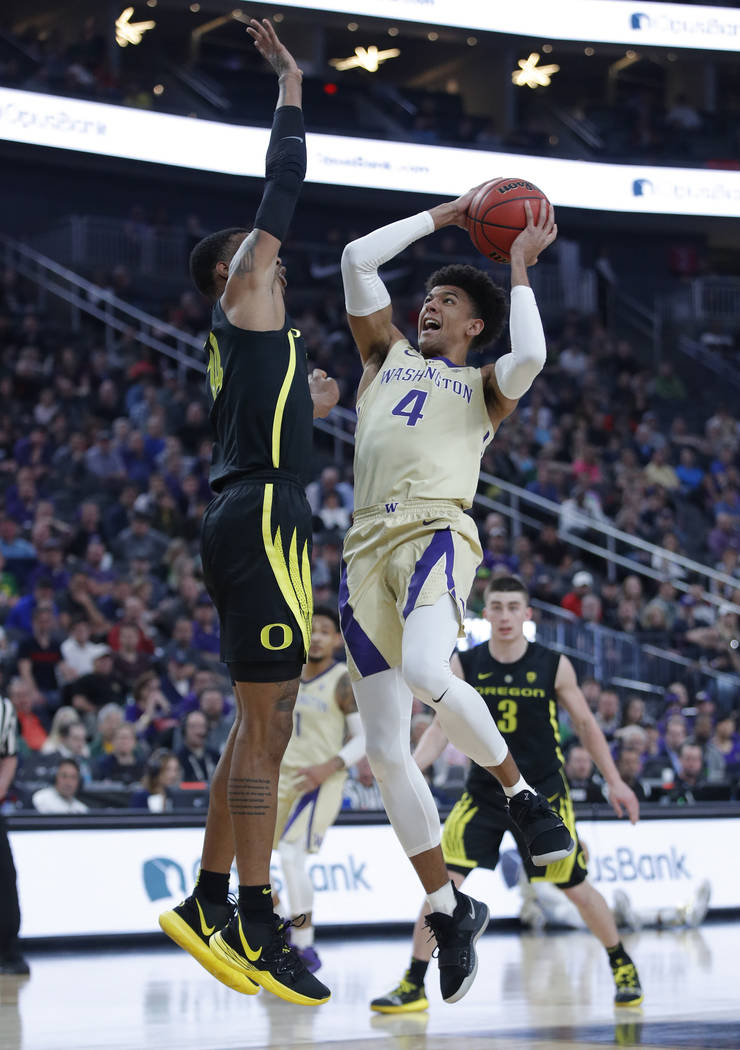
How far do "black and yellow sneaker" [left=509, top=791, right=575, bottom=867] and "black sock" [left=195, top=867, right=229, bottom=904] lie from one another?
3.58ft

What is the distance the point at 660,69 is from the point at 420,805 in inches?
1036

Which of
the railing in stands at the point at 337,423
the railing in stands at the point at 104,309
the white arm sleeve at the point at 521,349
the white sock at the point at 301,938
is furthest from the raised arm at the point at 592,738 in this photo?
the railing in stands at the point at 104,309

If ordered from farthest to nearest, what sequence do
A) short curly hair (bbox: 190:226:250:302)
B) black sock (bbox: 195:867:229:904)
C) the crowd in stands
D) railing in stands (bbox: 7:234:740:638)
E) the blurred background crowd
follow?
railing in stands (bbox: 7:234:740:638) < the blurred background crowd < the crowd in stands < short curly hair (bbox: 190:226:250:302) < black sock (bbox: 195:867:229:904)

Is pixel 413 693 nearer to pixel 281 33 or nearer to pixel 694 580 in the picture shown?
pixel 694 580

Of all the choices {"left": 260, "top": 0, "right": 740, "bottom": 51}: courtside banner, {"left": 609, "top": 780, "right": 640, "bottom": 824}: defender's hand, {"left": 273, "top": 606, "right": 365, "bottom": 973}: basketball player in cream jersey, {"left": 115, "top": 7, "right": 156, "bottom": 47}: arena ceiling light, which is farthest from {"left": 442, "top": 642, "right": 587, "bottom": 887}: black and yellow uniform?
{"left": 115, "top": 7, "right": 156, "bottom": 47}: arena ceiling light

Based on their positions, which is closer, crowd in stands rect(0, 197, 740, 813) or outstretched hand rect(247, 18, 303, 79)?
outstretched hand rect(247, 18, 303, 79)

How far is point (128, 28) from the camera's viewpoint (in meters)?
23.3

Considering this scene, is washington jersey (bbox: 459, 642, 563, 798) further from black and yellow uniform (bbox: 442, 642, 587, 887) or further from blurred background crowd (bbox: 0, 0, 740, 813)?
blurred background crowd (bbox: 0, 0, 740, 813)

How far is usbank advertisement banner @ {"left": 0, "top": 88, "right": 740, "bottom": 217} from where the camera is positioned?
1873 cm

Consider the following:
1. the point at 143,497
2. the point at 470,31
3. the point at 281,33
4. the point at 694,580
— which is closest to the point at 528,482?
the point at 694,580

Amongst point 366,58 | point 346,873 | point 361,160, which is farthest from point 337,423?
point 366,58

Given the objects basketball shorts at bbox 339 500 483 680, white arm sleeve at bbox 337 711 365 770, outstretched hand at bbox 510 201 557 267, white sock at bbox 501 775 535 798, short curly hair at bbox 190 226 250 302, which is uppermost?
outstretched hand at bbox 510 201 557 267

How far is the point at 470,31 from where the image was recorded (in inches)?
859

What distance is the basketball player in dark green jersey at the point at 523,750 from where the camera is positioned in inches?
305
